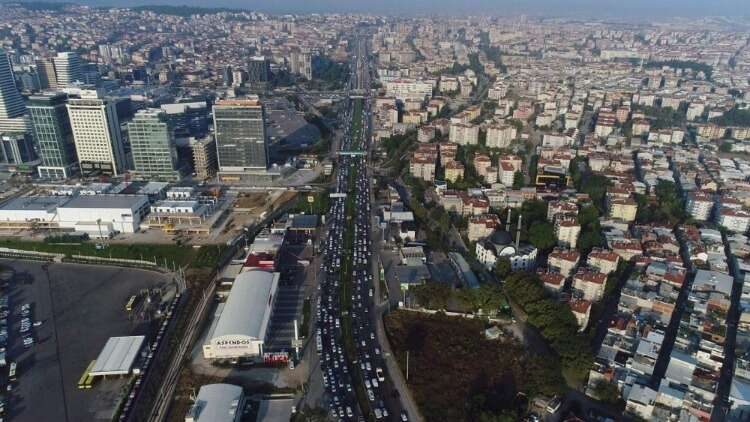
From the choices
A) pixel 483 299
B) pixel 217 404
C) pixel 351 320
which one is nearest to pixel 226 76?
pixel 351 320

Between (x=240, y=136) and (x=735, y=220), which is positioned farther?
(x=240, y=136)

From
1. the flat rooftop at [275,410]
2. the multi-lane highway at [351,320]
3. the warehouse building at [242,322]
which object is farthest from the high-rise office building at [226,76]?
the flat rooftop at [275,410]

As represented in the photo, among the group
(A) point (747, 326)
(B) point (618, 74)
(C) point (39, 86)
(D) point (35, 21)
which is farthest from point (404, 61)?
(D) point (35, 21)

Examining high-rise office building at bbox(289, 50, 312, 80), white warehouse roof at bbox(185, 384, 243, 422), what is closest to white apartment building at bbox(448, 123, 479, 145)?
white warehouse roof at bbox(185, 384, 243, 422)

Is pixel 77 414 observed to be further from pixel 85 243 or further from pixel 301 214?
pixel 301 214

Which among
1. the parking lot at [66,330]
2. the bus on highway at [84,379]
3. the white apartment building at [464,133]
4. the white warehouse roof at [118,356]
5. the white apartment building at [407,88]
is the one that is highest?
the white apartment building at [407,88]

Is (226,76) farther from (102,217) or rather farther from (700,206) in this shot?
(700,206)

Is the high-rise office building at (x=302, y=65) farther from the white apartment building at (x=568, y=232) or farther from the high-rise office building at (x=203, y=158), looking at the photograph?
the white apartment building at (x=568, y=232)
